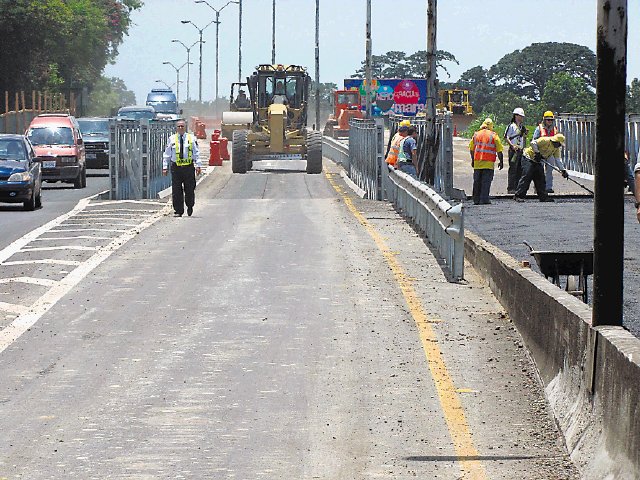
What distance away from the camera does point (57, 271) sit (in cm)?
1817

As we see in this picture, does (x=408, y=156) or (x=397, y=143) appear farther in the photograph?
(x=397, y=143)

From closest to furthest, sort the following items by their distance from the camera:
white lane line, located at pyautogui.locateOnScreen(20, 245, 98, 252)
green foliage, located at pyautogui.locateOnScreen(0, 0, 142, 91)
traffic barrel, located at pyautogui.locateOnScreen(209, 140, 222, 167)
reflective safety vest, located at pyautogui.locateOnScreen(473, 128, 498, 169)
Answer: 1. white lane line, located at pyautogui.locateOnScreen(20, 245, 98, 252)
2. reflective safety vest, located at pyautogui.locateOnScreen(473, 128, 498, 169)
3. traffic barrel, located at pyautogui.locateOnScreen(209, 140, 222, 167)
4. green foliage, located at pyautogui.locateOnScreen(0, 0, 142, 91)

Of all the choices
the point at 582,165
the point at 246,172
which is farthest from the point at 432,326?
the point at 246,172

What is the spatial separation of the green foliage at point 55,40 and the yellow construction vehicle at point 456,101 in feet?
79.1

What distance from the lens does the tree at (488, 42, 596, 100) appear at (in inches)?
6486

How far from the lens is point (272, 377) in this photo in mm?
11273

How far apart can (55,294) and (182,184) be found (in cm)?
1125

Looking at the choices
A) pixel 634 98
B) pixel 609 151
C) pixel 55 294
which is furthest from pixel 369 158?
pixel 634 98

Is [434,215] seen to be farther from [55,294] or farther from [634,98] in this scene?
[634,98]

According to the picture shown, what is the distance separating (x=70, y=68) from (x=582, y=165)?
73657 mm

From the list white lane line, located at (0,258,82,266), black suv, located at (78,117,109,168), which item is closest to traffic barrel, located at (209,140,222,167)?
black suv, located at (78,117,109,168)

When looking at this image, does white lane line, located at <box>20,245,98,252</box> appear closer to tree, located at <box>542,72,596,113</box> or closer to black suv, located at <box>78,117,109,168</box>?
black suv, located at <box>78,117,109,168</box>

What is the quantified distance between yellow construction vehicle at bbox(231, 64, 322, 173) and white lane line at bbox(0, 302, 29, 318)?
32.2m

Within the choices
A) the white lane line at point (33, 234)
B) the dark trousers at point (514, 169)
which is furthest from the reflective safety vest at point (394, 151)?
the white lane line at point (33, 234)
